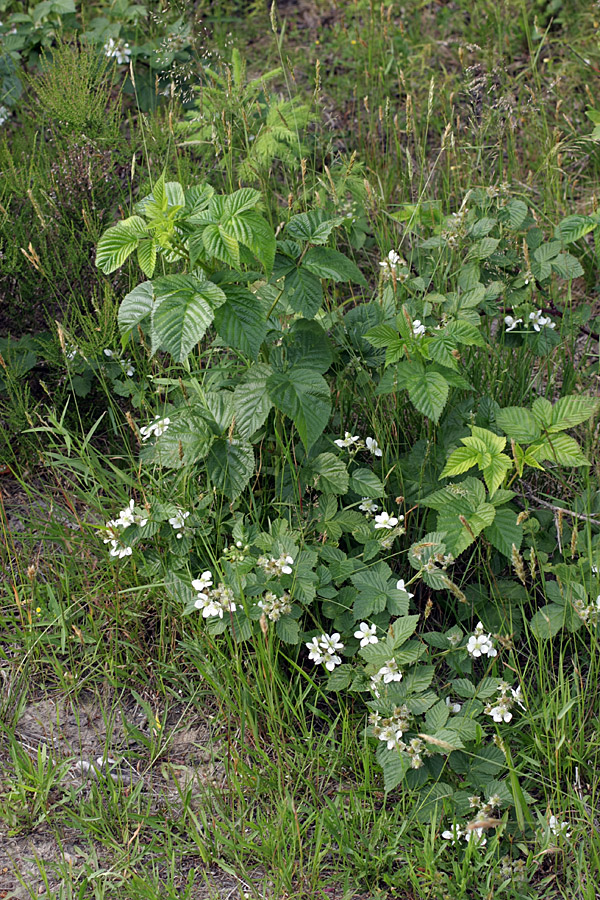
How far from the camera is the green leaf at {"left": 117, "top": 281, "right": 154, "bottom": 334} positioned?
196 centimetres

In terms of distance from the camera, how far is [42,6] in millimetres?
3611

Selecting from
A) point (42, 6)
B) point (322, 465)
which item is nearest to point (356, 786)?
point (322, 465)

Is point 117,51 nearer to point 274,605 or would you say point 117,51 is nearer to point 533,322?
point 533,322

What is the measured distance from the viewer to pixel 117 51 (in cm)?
343

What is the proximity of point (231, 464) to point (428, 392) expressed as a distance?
0.53 meters

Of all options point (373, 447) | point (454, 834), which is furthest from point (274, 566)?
point (454, 834)

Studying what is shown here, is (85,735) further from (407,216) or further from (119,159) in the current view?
(119,159)

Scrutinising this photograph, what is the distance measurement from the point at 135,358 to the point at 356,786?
1.41 m

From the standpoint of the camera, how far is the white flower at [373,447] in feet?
6.86

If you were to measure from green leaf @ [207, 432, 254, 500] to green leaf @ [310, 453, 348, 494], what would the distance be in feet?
0.61

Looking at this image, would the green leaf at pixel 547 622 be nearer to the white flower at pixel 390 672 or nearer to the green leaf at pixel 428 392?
the white flower at pixel 390 672

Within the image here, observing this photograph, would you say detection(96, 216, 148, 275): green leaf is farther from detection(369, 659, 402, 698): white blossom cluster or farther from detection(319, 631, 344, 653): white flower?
detection(369, 659, 402, 698): white blossom cluster

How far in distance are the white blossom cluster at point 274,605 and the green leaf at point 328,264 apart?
30.4 inches

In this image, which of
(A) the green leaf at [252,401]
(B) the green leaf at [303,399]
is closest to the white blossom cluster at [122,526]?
(A) the green leaf at [252,401]
